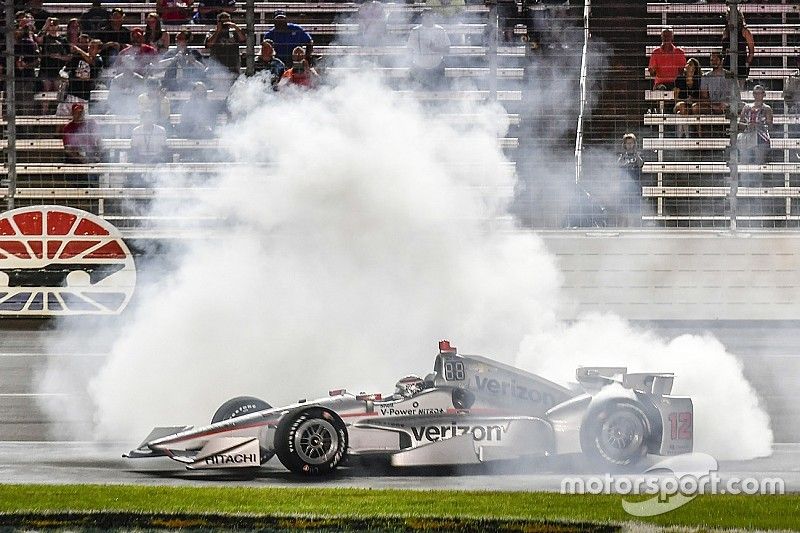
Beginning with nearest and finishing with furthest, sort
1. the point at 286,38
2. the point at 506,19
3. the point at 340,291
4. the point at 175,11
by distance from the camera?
the point at 340,291 → the point at 506,19 → the point at 286,38 → the point at 175,11

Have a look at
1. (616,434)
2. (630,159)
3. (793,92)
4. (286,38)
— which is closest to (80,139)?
(286,38)

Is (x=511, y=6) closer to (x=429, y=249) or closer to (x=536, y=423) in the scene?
(x=429, y=249)

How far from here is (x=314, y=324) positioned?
13281 millimetres

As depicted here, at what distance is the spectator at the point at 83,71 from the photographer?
17.4 meters

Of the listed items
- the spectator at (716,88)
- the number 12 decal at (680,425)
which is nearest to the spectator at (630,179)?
the spectator at (716,88)

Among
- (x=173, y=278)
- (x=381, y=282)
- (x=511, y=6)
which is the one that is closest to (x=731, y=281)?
(x=511, y=6)

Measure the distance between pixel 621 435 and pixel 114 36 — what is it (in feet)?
35.2

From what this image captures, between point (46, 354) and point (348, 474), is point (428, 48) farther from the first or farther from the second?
point (348, 474)

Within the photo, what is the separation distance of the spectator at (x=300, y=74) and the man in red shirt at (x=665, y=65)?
14.9 ft

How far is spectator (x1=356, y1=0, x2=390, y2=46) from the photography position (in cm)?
1686

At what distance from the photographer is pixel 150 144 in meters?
17.0

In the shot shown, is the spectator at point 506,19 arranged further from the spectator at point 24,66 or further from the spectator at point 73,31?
the spectator at point 24,66

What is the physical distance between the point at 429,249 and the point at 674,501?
598 cm

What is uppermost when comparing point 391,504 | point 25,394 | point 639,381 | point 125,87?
point 125,87
